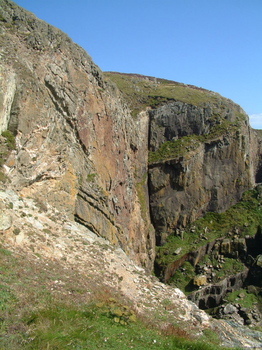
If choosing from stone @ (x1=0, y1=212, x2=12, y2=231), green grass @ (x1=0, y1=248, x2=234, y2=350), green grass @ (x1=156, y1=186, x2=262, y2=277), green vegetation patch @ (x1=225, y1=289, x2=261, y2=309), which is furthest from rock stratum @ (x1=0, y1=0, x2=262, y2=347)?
green vegetation patch @ (x1=225, y1=289, x2=261, y2=309)

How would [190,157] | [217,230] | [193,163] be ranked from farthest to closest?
1. [193,163]
2. [190,157]
3. [217,230]

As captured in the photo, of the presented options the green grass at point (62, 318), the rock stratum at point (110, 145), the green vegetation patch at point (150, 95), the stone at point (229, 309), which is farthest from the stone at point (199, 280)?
the green vegetation patch at point (150, 95)

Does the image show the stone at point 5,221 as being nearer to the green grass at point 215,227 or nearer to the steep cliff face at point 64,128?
the steep cliff face at point 64,128

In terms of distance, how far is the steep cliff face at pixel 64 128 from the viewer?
15125 millimetres

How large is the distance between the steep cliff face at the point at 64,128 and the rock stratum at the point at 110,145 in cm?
7

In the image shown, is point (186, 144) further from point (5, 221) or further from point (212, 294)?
point (5, 221)

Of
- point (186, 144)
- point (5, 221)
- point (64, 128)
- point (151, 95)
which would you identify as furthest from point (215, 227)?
point (5, 221)

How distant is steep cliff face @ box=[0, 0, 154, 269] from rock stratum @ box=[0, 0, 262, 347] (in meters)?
0.07

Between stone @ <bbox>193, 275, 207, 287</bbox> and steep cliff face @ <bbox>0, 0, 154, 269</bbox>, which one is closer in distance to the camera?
steep cliff face @ <bbox>0, 0, 154, 269</bbox>

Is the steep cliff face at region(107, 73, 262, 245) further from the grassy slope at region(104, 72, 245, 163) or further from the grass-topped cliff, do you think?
the grass-topped cliff

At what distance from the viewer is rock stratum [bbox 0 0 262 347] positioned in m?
15.4

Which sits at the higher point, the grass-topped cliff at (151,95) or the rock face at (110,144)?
the grass-topped cliff at (151,95)

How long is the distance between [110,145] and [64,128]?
5896mm

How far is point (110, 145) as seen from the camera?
2355 cm
